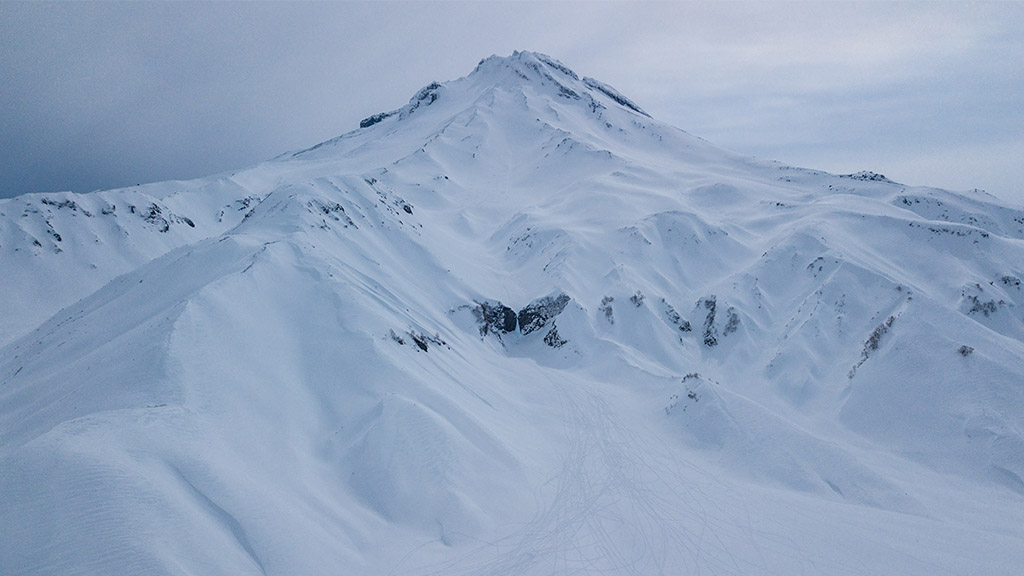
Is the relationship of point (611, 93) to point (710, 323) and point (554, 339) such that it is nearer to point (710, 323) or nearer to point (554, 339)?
point (710, 323)

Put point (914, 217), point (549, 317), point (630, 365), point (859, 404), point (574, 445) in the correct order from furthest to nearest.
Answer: point (914, 217)
point (549, 317)
point (630, 365)
point (859, 404)
point (574, 445)

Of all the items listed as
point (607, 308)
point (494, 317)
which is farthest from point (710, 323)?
point (494, 317)

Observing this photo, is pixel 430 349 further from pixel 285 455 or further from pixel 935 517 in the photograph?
pixel 935 517

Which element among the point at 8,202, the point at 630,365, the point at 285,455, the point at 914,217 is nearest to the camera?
the point at 285,455

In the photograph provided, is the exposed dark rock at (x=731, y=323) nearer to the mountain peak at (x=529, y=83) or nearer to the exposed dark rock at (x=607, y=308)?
the exposed dark rock at (x=607, y=308)

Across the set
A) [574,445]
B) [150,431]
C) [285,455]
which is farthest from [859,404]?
[150,431]

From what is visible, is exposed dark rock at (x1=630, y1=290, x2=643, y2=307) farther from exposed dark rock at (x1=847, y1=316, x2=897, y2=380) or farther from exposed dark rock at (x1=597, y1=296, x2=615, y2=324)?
exposed dark rock at (x1=847, y1=316, x2=897, y2=380)

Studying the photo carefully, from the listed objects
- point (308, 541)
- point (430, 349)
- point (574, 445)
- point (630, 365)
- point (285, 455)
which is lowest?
point (308, 541)

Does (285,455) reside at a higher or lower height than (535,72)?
lower
